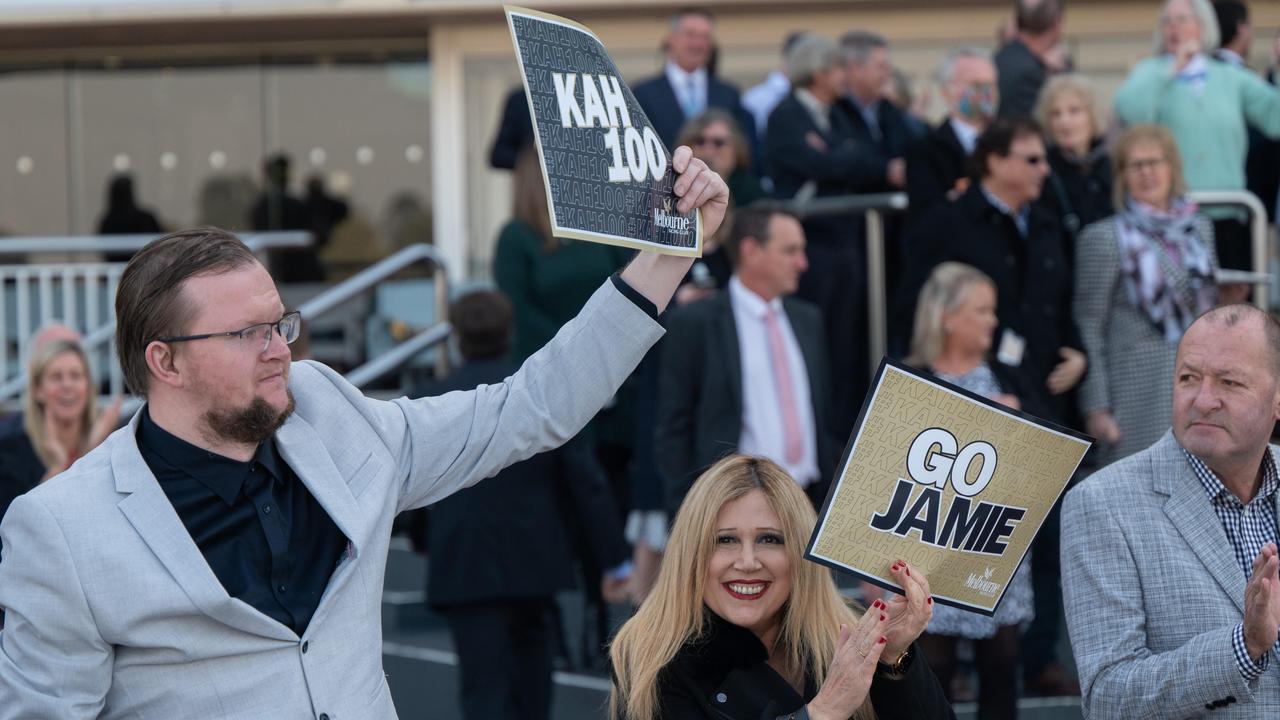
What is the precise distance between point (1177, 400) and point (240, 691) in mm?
2277

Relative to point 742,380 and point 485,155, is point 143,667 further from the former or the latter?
point 485,155

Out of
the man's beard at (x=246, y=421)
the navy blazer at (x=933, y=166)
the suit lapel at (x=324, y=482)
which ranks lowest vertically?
the suit lapel at (x=324, y=482)

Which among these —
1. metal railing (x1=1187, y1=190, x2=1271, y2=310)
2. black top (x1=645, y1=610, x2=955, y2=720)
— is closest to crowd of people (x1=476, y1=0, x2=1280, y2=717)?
metal railing (x1=1187, y1=190, x2=1271, y2=310)

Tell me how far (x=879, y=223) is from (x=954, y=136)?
762 millimetres

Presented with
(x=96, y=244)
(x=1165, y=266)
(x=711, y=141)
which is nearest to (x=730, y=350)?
(x=711, y=141)

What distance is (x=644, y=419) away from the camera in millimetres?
8055

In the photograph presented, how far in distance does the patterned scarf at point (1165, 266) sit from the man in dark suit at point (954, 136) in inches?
31.9

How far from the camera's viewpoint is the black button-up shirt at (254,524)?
3.12 m

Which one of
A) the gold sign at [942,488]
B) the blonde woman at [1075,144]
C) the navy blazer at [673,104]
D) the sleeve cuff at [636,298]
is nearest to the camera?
the sleeve cuff at [636,298]

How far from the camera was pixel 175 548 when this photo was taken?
3047mm

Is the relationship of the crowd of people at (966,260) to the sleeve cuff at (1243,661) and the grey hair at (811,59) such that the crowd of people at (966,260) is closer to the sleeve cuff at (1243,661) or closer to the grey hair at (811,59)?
the grey hair at (811,59)

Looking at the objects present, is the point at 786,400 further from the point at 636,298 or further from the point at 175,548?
the point at 175,548

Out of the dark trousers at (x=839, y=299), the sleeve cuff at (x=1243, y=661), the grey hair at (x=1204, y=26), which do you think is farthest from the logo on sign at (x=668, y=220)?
the grey hair at (x=1204, y=26)

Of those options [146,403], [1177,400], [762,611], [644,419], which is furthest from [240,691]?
[644,419]
